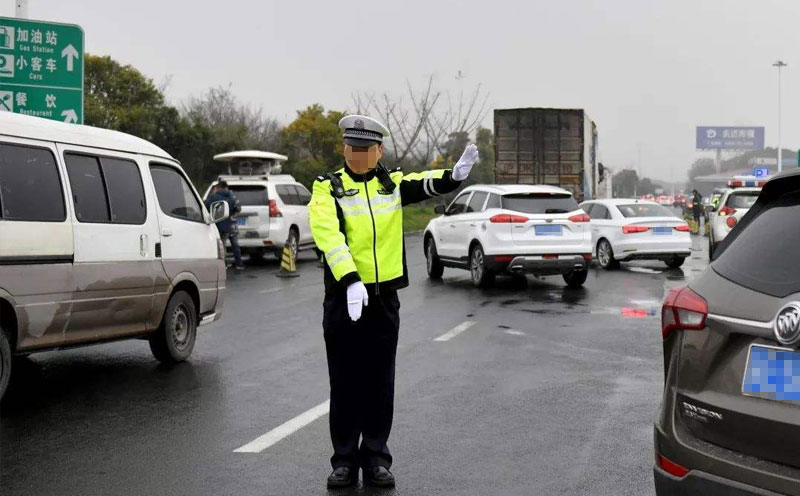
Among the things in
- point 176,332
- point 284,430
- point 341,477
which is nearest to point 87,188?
point 176,332

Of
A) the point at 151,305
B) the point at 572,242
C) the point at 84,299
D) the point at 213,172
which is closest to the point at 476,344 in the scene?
the point at 151,305

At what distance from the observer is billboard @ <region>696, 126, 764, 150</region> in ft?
386

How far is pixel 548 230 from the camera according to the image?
15.8 meters

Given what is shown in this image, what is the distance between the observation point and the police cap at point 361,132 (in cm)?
532

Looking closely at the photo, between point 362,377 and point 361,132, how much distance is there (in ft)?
4.27

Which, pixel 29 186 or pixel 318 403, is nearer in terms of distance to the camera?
pixel 29 186

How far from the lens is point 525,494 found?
16.9 ft

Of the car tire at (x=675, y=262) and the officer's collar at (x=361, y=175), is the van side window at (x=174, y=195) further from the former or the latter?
the car tire at (x=675, y=262)

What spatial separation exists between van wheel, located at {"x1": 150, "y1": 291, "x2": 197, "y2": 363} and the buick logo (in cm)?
654

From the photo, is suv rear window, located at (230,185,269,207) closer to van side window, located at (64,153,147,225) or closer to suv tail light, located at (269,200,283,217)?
suv tail light, located at (269,200,283,217)

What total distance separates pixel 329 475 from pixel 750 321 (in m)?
2.68

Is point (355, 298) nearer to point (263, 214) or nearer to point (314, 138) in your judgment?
point (263, 214)

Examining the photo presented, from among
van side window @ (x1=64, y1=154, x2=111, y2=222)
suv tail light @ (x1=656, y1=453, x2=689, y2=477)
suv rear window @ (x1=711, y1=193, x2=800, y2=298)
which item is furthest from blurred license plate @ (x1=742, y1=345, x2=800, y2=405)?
van side window @ (x1=64, y1=154, x2=111, y2=222)

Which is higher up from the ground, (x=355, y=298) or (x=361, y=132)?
(x=361, y=132)
